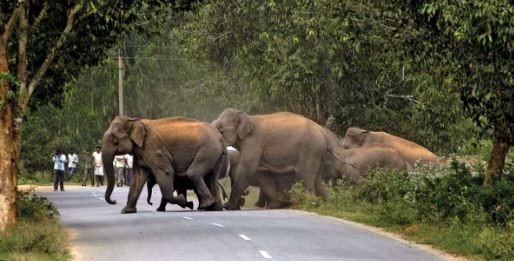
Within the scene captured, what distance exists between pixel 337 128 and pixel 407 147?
6037mm

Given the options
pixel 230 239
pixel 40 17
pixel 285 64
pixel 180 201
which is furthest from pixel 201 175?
pixel 230 239

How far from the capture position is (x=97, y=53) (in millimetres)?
26281

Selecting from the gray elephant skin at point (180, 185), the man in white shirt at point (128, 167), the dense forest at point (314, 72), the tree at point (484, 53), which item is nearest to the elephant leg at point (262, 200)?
the gray elephant skin at point (180, 185)

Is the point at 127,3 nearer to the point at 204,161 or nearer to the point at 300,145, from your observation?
the point at 204,161

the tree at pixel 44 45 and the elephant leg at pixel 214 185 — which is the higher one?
the tree at pixel 44 45

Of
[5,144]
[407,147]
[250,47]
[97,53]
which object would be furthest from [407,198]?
[250,47]

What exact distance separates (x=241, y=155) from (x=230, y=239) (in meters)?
14.9

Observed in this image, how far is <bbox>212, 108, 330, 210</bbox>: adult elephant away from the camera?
36.2 m

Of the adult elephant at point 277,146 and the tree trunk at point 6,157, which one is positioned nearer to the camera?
the tree trunk at point 6,157

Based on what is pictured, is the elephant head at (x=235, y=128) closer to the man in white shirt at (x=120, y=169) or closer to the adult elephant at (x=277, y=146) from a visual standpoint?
the adult elephant at (x=277, y=146)

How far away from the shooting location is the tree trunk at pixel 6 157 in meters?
22.1

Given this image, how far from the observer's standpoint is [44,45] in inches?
1006

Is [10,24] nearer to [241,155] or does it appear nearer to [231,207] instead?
[231,207]

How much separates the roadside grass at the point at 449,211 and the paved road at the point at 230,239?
2.70ft
